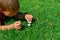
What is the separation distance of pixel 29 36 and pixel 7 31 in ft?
1.19

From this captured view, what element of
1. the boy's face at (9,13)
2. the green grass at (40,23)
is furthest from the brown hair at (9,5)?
the green grass at (40,23)

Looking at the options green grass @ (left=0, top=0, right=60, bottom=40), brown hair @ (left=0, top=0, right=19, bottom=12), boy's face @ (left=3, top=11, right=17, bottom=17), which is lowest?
green grass @ (left=0, top=0, right=60, bottom=40)

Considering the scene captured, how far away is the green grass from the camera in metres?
3.65

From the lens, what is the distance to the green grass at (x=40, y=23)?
3654mm

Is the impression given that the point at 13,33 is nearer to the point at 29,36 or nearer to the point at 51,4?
the point at 29,36

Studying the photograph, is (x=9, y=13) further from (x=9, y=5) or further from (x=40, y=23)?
(x=40, y=23)

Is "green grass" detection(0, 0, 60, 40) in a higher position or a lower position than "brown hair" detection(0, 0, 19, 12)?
lower

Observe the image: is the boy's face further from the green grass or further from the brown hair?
the green grass

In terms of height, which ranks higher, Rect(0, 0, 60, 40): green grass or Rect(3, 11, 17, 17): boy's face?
Rect(3, 11, 17, 17): boy's face

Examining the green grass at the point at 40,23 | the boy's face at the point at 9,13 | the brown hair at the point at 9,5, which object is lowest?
the green grass at the point at 40,23

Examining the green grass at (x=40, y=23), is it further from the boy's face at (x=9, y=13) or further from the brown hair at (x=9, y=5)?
the brown hair at (x=9, y=5)

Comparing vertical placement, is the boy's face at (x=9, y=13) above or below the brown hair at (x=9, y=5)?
below

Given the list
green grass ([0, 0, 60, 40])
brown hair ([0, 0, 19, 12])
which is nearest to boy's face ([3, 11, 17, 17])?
brown hair ([0, 0, 19, 12])

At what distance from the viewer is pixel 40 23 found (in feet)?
12.8
